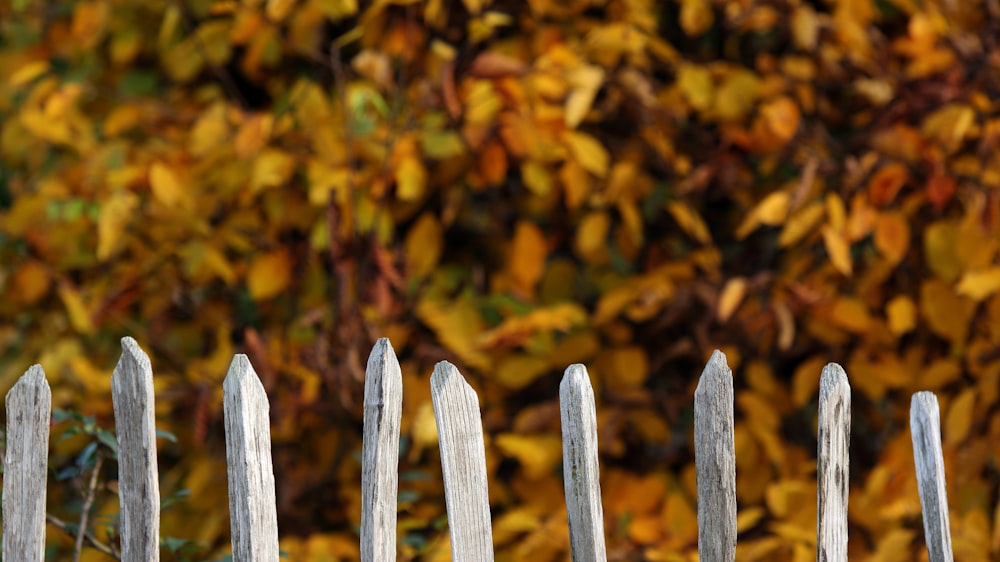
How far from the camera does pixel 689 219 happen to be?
2537mm

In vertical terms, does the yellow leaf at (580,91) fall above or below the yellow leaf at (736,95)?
above

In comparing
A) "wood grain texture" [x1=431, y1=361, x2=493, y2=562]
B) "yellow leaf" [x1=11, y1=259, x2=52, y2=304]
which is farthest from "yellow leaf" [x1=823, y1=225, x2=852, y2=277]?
"yellow leaf" [x1=11, y1=259, x2=52, y2=304]

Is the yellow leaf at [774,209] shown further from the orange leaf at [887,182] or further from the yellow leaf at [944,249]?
the yellow leaf at [944,249]

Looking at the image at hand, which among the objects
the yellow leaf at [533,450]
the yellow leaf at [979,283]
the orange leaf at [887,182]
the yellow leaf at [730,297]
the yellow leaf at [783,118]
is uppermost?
the yellow leaf at [783,118]

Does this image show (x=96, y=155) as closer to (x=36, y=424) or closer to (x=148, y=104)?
(x=148, y=104)

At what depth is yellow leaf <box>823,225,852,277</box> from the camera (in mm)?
2273

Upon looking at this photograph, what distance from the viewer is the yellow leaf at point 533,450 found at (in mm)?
2389

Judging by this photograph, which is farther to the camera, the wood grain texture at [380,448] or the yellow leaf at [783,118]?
the yellow leaf at [783,118]

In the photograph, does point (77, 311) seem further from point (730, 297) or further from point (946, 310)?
point (946, 310)

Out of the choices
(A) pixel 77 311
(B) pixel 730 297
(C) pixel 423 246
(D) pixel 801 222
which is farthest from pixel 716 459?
(A) pixel 77 311

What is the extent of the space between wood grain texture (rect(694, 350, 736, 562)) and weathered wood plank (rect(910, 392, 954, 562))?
0.27 meters

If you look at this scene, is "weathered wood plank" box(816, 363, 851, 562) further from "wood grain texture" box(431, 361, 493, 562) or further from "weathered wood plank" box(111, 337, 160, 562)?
"weathered wood plank" box(111, 337, 160, 562)

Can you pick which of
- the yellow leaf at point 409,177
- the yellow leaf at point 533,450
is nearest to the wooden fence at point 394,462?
the yellow leaf at point 533,450

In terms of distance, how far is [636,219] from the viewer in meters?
2.56
